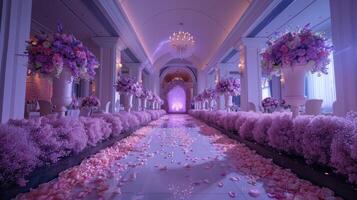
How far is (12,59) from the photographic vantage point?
3.96 m

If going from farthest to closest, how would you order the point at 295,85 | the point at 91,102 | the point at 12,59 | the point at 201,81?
the point at 201,81, the point at 91,102, the point at 12,59, the point at 295,85

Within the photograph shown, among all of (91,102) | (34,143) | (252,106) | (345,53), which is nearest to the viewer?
(34,143)

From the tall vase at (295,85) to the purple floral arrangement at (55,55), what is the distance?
3.05 meters

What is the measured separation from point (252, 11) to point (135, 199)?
7808 mm

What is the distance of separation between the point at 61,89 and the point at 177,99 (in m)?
28.8

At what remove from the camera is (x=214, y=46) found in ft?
50.9

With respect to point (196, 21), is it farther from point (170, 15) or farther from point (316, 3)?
point (316, 3)

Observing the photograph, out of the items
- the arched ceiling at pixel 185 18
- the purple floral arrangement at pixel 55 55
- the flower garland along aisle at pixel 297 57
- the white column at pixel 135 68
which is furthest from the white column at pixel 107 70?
the flower garland along aisle at pixel 297 57

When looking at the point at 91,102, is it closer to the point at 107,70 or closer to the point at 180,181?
the point at 107,70

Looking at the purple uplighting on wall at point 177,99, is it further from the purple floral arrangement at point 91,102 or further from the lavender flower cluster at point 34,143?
the lavender flower cluster at point 34,143

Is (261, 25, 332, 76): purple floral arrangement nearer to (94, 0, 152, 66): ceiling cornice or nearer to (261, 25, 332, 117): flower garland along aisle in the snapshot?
(261, 25, 332, 117): flower garland along aisle

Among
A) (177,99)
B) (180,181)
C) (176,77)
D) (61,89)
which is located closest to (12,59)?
(61,89)

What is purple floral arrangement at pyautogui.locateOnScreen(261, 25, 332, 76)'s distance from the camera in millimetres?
3358

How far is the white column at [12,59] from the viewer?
3.84 meters
